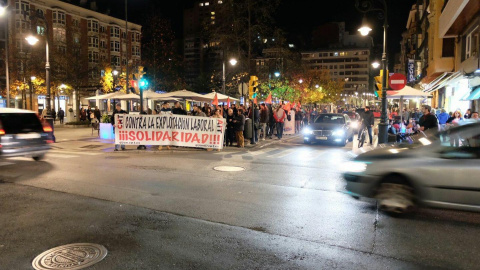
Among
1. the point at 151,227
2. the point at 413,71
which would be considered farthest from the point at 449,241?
the point at 413,71

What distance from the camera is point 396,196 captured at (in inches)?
243

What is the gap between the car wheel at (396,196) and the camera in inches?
240

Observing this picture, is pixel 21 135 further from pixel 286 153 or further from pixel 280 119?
pixel 280 119

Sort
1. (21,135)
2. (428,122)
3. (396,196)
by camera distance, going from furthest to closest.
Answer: (428,122)
(21,135)
(396,196)

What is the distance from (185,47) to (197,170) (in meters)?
156

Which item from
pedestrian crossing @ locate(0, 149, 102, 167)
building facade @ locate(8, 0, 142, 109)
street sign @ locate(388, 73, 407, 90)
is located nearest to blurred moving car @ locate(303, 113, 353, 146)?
street sign @ locate(388, 73, 407, 90)

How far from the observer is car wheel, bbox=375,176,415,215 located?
6.11 metres

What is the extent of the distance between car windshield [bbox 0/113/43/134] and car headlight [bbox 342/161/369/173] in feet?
31.3

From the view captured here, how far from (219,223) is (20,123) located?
8.36m

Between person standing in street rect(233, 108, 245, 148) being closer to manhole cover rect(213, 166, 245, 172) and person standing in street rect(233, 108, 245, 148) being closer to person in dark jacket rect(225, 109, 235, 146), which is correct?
person in dark jacket rect(225, 109, 235, 146)

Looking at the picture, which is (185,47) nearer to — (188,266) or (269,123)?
(269,123)

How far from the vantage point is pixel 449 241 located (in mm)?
5062

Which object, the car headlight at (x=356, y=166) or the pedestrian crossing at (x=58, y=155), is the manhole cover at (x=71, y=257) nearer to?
the car headlight at (x=356, y=166)

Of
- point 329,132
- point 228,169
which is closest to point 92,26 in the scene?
point 329,132
